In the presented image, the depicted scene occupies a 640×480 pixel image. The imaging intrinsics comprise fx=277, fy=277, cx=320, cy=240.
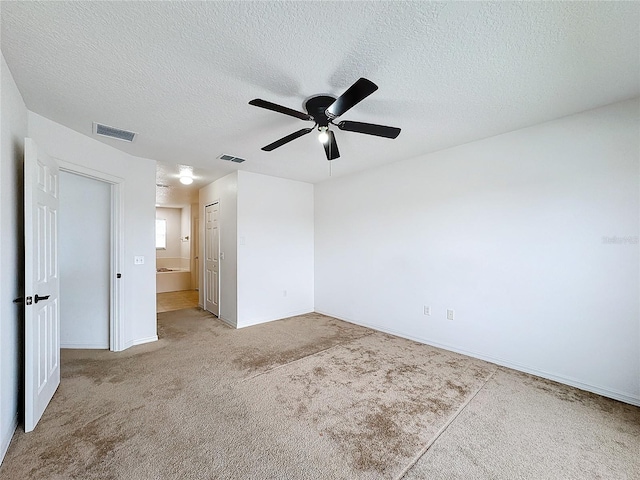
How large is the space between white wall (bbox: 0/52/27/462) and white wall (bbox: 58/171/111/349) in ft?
4.61

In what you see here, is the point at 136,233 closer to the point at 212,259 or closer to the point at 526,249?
the point at 212,259

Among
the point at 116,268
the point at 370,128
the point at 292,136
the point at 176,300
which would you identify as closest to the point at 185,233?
the point at 176,300

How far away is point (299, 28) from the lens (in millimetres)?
1506

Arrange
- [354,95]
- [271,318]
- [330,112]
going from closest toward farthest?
[354,95] → [330,112] → [271,318]

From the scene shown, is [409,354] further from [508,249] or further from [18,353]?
[18,353]

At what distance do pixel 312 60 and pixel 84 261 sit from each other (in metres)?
3.71

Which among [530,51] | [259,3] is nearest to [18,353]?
[259,3]

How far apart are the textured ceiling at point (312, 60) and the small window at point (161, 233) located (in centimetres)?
637

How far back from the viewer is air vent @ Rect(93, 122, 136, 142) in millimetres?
2711

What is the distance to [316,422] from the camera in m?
2.04

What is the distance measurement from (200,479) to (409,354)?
97.9 inches

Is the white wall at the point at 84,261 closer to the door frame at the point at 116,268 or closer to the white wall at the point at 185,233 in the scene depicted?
the door frame at the point at 116,268

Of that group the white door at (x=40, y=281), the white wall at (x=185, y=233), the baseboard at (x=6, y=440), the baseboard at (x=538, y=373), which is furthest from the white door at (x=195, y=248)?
the baseboard at (x=6, y=440)

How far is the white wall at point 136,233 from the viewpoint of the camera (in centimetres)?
330
